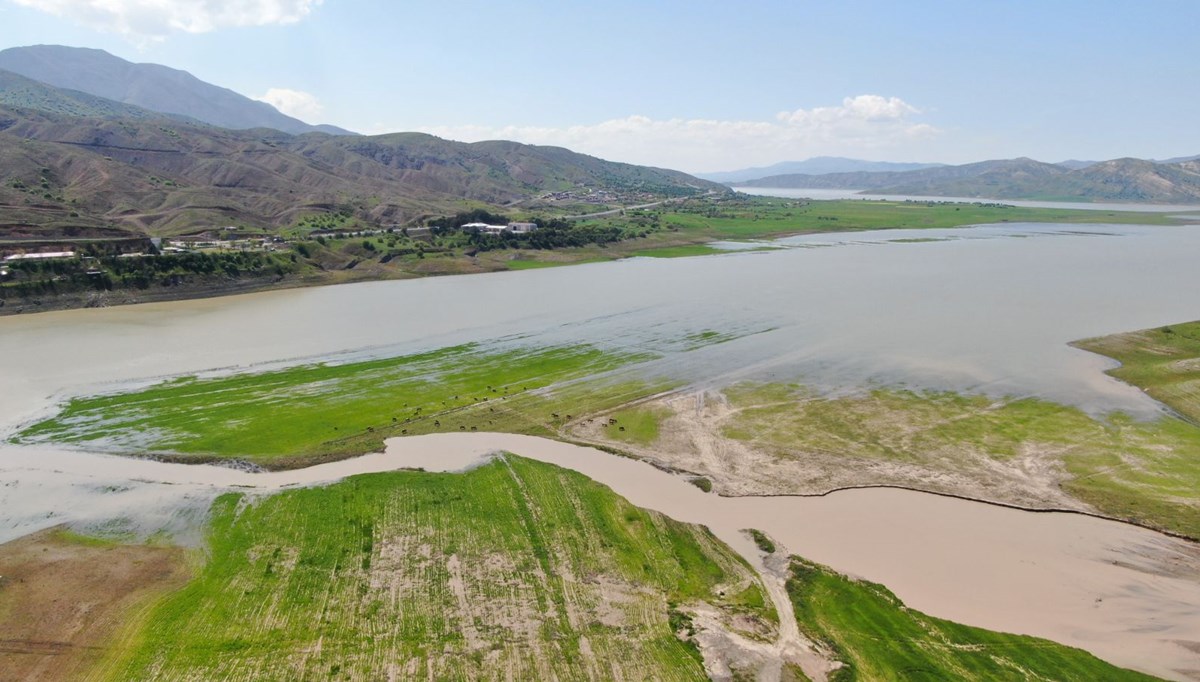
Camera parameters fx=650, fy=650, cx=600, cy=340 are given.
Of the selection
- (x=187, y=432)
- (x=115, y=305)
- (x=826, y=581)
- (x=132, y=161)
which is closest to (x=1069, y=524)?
(x=826, y=581)

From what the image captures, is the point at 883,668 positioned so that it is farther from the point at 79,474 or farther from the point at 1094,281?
the point at 1094,281

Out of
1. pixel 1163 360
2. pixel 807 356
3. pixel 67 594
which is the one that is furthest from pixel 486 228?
pixel 67 594

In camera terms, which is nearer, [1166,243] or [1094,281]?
[1094,281]

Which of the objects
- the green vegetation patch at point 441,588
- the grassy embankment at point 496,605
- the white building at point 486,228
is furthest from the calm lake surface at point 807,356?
the white building at point 486,228

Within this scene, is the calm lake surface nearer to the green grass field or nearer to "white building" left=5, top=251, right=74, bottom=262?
"white building" left=5, top=251, right=74, bottom=262

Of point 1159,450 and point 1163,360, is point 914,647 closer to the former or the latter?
point 1159,450

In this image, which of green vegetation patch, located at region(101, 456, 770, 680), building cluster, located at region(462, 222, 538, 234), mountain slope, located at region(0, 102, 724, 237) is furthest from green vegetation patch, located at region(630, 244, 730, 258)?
green vegetation patch, located at region(101, 456, 770, 680)
